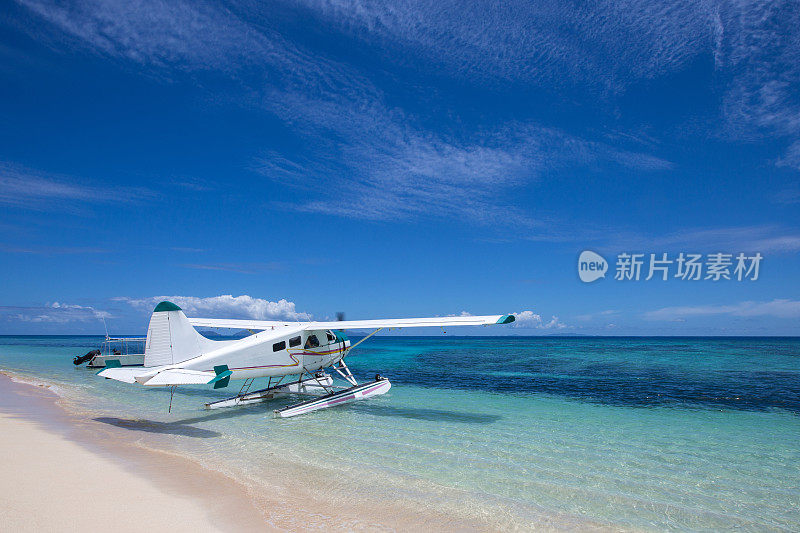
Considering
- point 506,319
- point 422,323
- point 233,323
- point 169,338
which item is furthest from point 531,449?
point 233,323

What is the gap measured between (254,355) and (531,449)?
6683 mm

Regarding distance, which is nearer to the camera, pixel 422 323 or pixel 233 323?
pixel 422 323

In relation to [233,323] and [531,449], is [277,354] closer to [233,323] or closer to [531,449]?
[233,323]

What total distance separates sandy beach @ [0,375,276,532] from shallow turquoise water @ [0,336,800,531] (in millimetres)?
873

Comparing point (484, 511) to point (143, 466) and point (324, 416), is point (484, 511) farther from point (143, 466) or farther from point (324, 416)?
point (324, 416)

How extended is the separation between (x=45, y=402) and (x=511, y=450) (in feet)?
41.7

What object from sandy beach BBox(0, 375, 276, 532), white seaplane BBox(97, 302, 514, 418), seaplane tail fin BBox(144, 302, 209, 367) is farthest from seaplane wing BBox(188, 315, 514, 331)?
sandy beach BBox(0, 375, 276, 532)

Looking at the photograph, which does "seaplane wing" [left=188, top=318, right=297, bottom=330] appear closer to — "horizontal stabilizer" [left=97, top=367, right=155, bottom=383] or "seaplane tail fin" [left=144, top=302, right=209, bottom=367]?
"seaplane tail fin" [left=144, top=302, right=209, bottom=367]

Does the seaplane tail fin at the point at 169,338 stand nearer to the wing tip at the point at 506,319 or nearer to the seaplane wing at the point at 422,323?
the seaplane wing at the point at 422,323

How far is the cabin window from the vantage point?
12.2 meters

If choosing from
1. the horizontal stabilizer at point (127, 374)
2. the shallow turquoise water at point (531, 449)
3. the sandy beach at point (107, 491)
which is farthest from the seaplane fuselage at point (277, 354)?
the sandy beach at point (107, 491)

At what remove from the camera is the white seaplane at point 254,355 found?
9414mm

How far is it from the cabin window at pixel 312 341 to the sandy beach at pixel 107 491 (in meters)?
5.18

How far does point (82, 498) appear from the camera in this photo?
16.0ft
